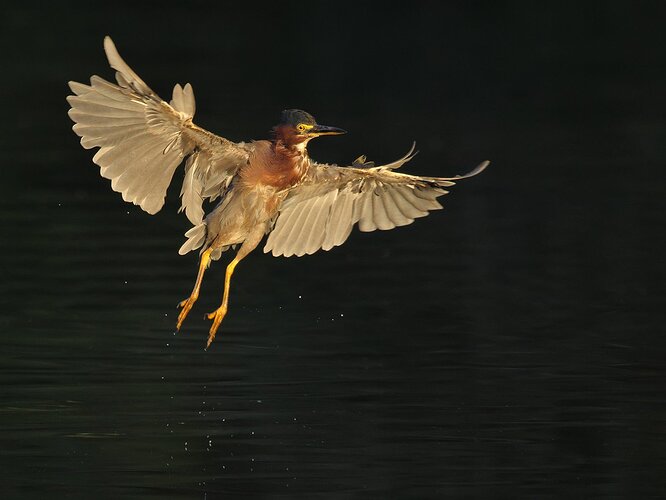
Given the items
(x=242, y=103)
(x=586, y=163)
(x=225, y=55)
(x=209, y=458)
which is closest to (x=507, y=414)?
(x=209, y=458)

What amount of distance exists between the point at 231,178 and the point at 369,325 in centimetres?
189

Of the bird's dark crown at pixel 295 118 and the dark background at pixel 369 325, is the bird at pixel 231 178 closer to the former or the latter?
the bird's dark crown at pixel 295 118

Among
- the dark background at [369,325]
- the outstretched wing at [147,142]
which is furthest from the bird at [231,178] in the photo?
the dark background at [369,325]

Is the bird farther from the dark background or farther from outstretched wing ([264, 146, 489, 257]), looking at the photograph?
the dark background

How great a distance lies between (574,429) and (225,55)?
19.3m

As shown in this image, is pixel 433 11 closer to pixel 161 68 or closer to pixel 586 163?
pixel 161 68

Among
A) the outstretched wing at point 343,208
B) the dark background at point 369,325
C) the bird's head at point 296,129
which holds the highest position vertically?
the bird's head at point 296,129

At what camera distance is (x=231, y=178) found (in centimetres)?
904

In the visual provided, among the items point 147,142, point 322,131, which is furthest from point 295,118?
point 147,142

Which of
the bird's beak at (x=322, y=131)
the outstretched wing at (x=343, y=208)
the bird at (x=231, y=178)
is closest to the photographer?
the bird at (x=231, y=178)

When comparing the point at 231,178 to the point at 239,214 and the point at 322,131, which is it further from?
the point at 322,131

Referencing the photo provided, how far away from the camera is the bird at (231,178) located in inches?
331

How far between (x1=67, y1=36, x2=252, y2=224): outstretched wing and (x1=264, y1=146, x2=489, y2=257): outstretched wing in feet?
1.84

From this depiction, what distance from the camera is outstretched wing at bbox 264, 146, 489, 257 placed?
30.8ft
